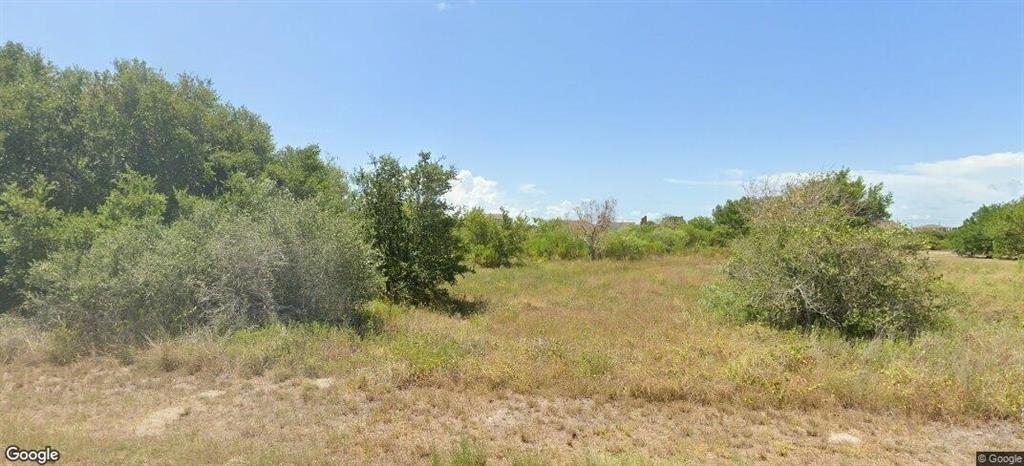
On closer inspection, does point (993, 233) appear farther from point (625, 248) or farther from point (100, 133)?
point (100, 133)

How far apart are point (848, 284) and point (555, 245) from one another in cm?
1824

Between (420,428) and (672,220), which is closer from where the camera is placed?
(420,428)

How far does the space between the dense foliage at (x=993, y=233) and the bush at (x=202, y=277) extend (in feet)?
93.2

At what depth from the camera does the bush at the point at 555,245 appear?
25.8m

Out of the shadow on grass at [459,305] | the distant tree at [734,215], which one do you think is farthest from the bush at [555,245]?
the shadow on grass at [459,305]

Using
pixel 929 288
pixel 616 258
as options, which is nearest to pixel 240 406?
pixel 929 288

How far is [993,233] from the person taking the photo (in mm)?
26016

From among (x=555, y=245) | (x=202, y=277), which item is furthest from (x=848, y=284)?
(x=555, y=245)

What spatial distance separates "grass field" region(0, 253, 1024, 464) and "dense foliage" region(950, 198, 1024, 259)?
2235 centimetres

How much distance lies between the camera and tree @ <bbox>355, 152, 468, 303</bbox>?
11.7m

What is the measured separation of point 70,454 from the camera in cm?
378

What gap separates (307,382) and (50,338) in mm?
4745

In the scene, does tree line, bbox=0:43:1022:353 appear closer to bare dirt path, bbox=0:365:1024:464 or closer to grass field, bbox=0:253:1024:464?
grass field, bbox=0:253:1024:464

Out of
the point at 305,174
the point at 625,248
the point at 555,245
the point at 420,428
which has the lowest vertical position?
the point at 420,428
